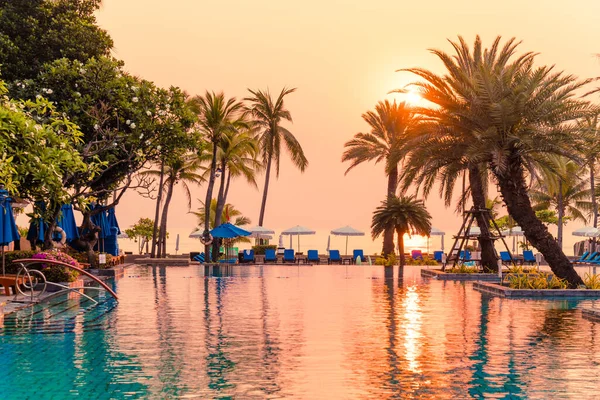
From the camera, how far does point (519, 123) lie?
1007 inches

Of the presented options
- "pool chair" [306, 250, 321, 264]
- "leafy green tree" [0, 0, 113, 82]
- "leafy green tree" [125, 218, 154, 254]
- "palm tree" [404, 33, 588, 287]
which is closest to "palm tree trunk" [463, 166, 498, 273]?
"palm tree" [404, 33, 588, 287]

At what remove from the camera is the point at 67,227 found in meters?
32.1

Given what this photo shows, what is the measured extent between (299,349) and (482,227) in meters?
21.9

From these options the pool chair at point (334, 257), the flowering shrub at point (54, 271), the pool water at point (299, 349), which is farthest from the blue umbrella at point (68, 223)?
the pool chair at point (334, 257)

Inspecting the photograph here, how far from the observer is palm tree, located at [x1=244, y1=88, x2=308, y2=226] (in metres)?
60.1

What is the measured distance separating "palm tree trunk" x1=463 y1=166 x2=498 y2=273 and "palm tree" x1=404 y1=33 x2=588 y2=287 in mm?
6971

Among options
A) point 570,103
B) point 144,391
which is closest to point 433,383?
point 144,391

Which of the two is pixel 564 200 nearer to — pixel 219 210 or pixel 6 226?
pixel 219 210

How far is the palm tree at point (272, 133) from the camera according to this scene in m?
60.1

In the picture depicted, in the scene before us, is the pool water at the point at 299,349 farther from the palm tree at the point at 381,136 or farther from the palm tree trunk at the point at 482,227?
the palm tree at the point at 381,136

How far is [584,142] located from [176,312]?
13.9 meters

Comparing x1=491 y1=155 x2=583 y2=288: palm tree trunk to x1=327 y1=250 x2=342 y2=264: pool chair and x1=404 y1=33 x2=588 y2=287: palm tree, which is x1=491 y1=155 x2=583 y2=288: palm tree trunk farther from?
x1=327 y1=250 x2=342 y2=264: pool chair

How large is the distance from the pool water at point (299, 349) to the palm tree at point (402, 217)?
2354cm

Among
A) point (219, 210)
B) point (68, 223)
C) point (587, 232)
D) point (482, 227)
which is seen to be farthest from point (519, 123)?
point (587, 232)
